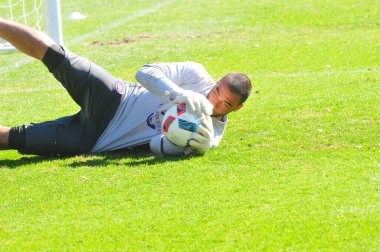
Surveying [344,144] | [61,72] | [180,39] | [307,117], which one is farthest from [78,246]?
[180,39]

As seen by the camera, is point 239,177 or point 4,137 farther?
point 4,137

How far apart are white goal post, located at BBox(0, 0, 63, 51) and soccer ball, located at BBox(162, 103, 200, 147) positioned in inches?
239

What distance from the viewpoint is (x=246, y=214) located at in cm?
507

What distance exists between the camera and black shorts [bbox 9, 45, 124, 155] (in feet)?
21.4

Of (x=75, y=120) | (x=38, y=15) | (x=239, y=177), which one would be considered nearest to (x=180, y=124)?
(x=239, y=177)

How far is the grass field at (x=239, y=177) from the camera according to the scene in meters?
4.78

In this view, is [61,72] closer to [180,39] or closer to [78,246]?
[78,246]

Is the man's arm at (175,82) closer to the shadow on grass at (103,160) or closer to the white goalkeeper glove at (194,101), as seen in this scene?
the white goalkeeper glove at (194,101)

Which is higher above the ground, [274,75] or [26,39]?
[26,39]

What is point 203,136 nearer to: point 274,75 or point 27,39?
point 27,39

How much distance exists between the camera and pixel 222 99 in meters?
6.45

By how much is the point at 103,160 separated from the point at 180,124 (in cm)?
75

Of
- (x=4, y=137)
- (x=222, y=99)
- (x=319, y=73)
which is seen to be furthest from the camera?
(x=319, y=73)

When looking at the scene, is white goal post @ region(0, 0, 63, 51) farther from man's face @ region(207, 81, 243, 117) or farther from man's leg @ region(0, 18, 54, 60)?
man's face @ region(207, 81, 243, 117)
